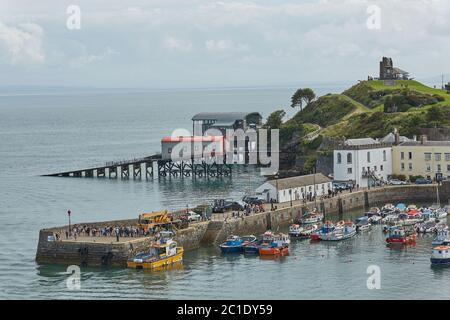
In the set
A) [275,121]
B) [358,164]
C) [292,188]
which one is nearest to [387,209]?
[292,188]

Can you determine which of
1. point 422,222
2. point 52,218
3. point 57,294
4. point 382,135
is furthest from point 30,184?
point 57,294

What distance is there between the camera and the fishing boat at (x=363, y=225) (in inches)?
3091

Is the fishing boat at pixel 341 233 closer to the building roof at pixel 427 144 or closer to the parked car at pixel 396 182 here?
the parked car at pixel 396 182

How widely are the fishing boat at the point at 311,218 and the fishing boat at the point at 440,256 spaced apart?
54.5 ft

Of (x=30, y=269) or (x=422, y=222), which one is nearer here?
(x=30, y=269)

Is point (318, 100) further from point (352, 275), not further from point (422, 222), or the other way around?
point (352, 275)

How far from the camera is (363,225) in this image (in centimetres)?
7938

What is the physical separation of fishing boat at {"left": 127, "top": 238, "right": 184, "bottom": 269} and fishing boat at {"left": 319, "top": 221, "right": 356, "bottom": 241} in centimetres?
1238

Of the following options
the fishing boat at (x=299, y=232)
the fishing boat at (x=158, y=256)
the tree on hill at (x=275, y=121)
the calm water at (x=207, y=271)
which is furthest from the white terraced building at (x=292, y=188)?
the tree on hill at (x=275, y=121)

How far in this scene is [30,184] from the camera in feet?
379

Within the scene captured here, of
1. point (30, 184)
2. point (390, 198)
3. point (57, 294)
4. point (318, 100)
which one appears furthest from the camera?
point (318, 100)

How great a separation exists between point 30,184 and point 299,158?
30.1 metres

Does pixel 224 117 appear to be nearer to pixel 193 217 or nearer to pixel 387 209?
pixel 387 209

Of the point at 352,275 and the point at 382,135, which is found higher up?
the point at 382,135
